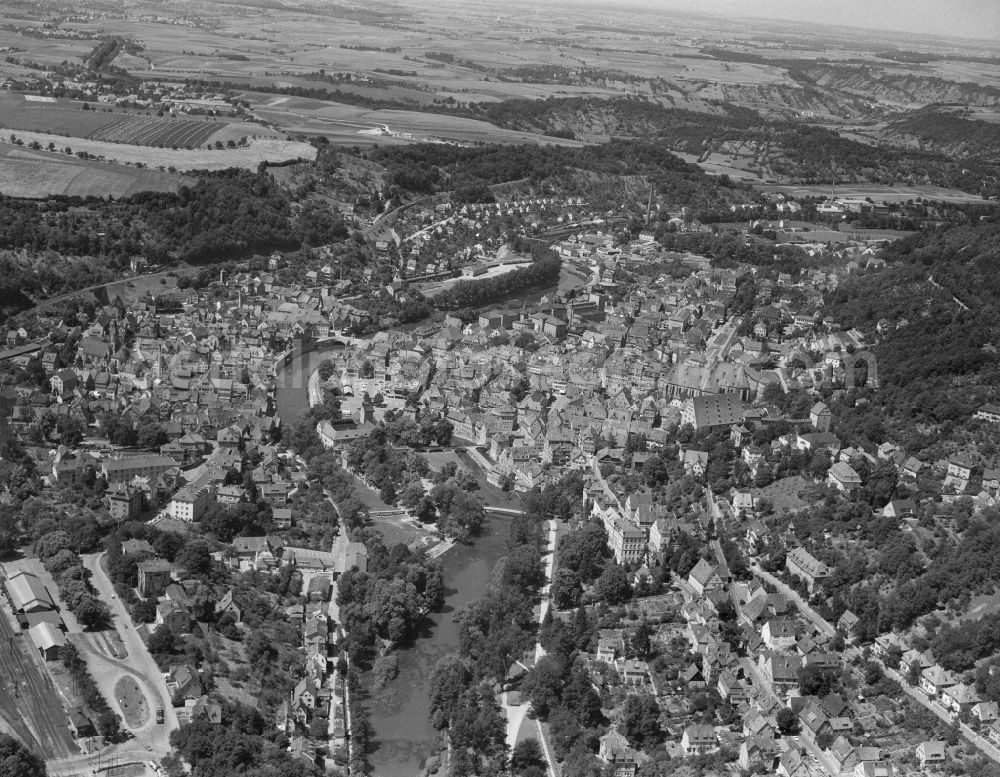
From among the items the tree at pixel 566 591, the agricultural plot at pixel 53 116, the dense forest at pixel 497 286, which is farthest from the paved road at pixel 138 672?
the agricultural plot at pixel 53 116

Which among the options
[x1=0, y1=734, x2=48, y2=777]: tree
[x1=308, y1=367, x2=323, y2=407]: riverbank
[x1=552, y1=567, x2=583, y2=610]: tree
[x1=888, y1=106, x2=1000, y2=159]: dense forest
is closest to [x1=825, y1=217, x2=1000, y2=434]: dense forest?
[x1=552, y1=567, x2=583, y2=610]: tree

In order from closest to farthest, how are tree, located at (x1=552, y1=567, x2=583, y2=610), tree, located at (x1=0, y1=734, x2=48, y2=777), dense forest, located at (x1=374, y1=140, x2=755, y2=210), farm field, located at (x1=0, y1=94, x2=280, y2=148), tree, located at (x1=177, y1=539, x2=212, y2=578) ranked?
tree, located at (x1=0, y1=734, x2=48, y2=777)
tree, located at (x1=177, y1=539, x2=212, y2=578)
tree, located at (x1=552, y1=567, x2=583, y2=610)
dense forest, located at (x1=374, y1=140, x2=755, y2=210)
farm field, located at (x1=0, y1=94, x2=280, y2=148)

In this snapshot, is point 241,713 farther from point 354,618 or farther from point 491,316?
point 491,316

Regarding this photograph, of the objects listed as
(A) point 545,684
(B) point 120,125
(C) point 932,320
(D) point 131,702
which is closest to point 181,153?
(B) point 120,125

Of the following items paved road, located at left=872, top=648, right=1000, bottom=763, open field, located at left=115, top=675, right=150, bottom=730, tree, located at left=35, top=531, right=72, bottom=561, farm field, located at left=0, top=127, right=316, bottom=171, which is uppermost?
farm field, located at left=0, top=127, right=316, bottom=171

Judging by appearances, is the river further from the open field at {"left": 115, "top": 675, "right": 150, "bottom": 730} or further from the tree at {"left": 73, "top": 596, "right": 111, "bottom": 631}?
the tree at {"left": 73, "top": 596, "right": 111, "bottom": 631}
